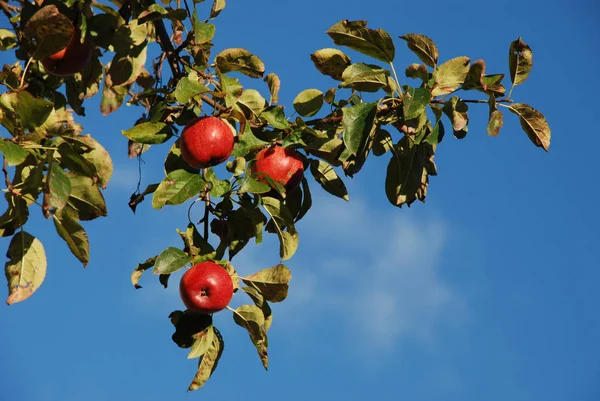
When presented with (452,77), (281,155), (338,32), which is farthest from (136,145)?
(452,77)

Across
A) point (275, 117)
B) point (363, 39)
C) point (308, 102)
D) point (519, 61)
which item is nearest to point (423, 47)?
point (363, 39)

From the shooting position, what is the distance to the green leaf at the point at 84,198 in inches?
92.4

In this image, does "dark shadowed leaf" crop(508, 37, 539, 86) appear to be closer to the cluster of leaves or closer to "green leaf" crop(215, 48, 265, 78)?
the cluster of leaves

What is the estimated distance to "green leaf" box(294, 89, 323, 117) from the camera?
263 centimetres

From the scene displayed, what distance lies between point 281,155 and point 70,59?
77cm

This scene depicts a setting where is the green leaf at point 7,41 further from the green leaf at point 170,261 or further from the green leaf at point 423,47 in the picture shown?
the green leaf at point 423,47

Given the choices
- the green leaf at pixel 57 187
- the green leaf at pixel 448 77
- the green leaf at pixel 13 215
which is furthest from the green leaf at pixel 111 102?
the green leaf at pixel 448 77

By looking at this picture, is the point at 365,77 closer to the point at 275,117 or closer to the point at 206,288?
the point at 275,117

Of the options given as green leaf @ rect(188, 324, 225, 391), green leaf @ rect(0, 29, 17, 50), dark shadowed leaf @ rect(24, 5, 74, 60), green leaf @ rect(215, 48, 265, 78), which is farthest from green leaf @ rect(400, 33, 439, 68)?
green leaf @ rect(0, 29, 17, 50)

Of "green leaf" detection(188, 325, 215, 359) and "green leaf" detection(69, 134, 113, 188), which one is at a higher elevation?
"green leaf" detection(69, 134, 113, 188)

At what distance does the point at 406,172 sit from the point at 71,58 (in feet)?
3.90

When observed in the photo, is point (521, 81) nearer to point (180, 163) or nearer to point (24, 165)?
point (180, 163)

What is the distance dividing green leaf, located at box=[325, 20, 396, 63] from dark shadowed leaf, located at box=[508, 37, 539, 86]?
375mm

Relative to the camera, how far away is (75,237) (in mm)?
2348
